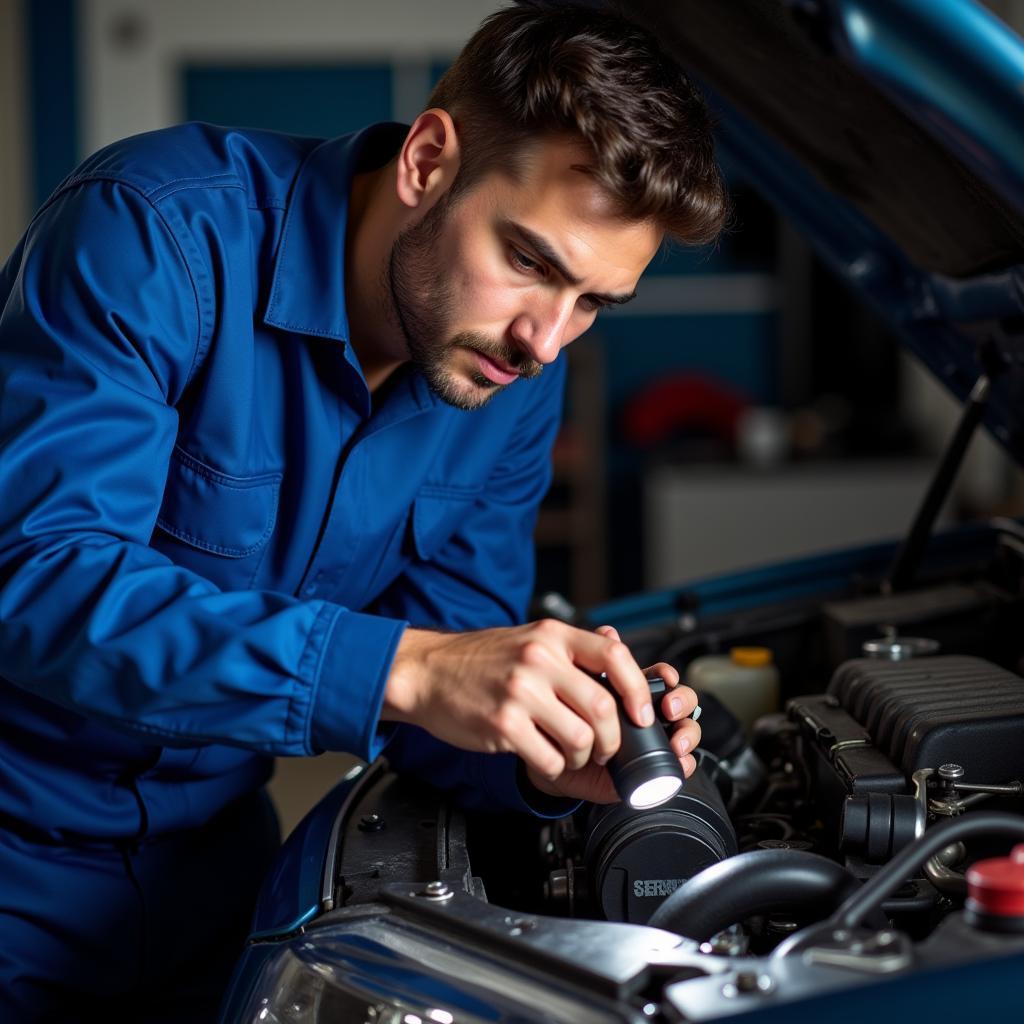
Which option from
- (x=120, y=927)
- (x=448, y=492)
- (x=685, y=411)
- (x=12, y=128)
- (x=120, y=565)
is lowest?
(x=685, y=411)

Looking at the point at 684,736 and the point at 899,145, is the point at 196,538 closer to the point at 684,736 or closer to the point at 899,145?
the point at 684,736

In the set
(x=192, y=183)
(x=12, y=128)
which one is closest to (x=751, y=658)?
(x=192, y=183)

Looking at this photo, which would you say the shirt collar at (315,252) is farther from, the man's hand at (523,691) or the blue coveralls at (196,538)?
the man's hand at (523,691)

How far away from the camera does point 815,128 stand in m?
1.41

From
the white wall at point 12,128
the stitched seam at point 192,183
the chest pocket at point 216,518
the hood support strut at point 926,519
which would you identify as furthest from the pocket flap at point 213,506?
the white wall at point 12,128

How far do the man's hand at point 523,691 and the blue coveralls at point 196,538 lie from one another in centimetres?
3

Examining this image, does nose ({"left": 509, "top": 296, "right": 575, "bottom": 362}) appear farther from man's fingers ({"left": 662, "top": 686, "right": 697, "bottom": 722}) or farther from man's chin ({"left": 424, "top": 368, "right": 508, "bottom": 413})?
man's fingers ({"left": 662, "top": 686, "right": 697, "bottom": 722})

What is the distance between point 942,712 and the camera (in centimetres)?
116

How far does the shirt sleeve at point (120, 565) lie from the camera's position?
943mm

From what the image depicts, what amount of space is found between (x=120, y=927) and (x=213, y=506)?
47cm

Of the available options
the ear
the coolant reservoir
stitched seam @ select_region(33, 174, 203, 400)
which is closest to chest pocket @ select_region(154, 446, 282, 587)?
stitched seam @ select_region(33, 174, 203, 400)

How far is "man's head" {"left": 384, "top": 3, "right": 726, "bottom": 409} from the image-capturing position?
1.14 metres

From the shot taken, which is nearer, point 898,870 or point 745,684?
point 898,870

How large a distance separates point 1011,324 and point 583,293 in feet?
1.86
